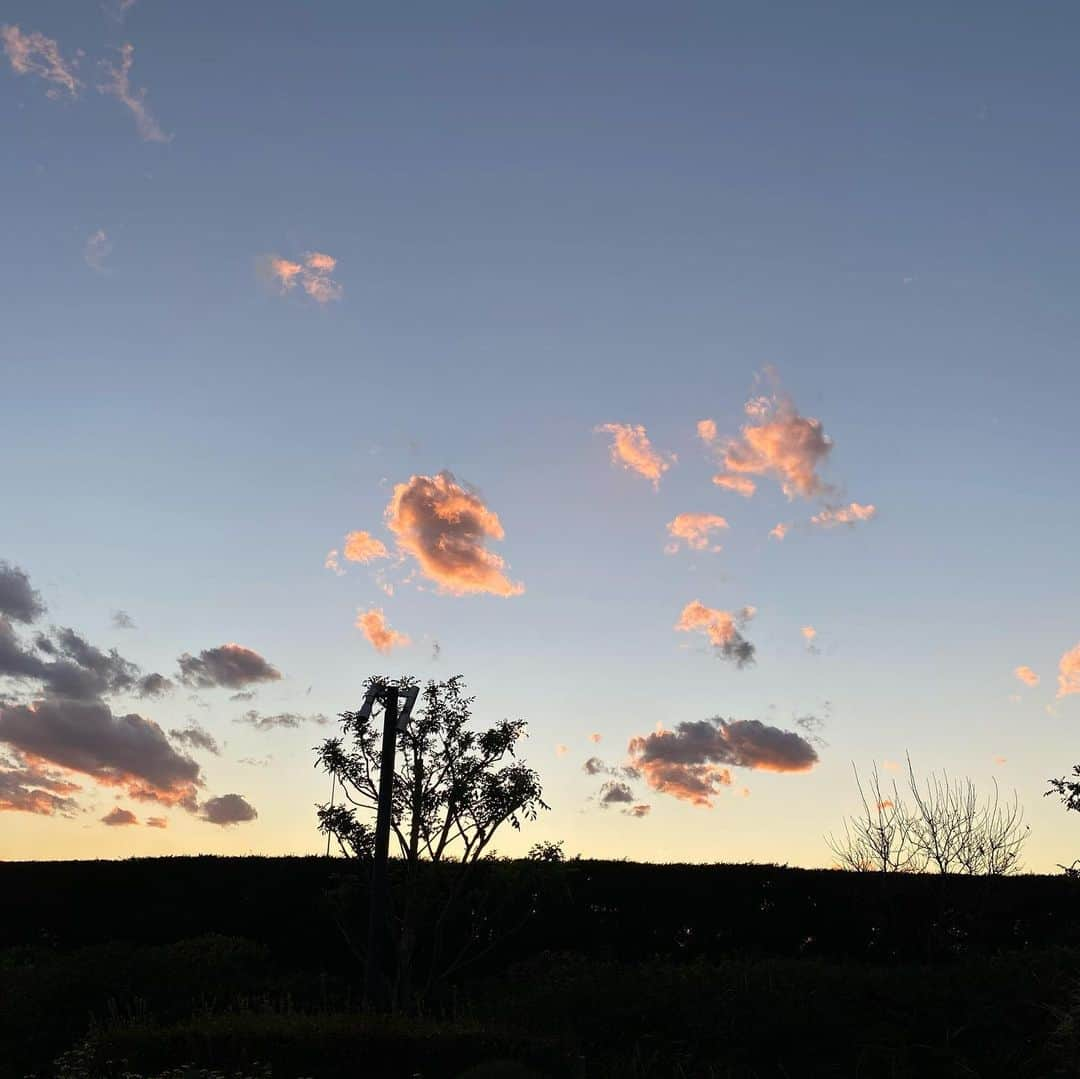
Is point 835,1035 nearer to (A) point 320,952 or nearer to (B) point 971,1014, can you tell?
(B) point 971,1014

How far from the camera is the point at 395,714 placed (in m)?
19.6

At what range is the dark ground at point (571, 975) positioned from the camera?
16.0 metres

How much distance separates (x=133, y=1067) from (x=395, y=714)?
6354mm

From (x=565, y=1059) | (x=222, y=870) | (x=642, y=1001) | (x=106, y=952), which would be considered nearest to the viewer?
(x=565, y=1059)

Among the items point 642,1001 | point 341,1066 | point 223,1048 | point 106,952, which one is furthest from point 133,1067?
point 106,952

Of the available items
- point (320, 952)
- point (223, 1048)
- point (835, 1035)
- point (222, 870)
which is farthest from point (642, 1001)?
point (222, 870)

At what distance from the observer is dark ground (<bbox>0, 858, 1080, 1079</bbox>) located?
629 inches

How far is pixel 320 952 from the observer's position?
968 inches

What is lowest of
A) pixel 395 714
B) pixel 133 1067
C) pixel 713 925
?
pixel 133 1067

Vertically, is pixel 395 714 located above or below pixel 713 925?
above

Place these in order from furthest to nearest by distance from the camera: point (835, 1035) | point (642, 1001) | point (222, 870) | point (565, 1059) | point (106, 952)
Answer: point (222, 870) < point (106, 952) < point (642, 1001) < point (835, 1035) < point (565, 1059)

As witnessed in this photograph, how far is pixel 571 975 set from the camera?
72.1 ft

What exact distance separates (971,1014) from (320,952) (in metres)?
13.0

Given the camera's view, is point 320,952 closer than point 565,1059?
No
